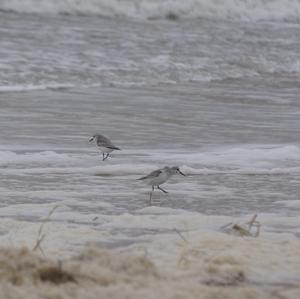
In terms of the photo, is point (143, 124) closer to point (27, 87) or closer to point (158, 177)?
point (27, 87)

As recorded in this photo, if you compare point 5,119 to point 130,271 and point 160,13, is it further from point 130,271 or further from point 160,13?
point 160,13

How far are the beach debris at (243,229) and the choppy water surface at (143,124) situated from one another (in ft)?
0.57

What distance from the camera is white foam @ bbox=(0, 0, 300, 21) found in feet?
79.3

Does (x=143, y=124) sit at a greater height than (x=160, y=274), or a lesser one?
greater

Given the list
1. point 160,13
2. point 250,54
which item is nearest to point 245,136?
point 250,54

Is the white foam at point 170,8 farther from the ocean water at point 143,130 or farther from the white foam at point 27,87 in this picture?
the white foam at point 27,87

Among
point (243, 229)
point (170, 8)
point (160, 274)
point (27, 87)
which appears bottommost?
point (160, 274)

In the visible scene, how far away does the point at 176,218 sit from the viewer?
243 inches

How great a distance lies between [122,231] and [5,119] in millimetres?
5298

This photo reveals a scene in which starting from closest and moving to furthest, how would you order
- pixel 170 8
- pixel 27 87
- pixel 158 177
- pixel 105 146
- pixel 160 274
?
pixel 160 274
pixel 158 177
pixel 105 146
pixel 27 87
pixel 170 8

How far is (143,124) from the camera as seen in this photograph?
10867 millimetres

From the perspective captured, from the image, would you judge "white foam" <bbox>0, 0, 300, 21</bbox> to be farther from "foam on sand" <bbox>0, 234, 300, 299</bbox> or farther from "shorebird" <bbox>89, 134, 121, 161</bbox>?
"foam on sand" <bbox>0, 234, 300, 299</bbox>

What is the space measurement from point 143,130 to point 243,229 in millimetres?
4982

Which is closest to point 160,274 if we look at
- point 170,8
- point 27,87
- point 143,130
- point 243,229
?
point 243,229
